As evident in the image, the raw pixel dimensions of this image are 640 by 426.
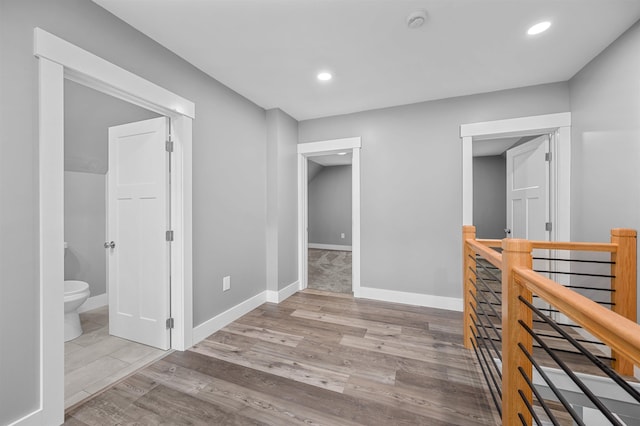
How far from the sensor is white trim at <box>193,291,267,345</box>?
2.32 meters

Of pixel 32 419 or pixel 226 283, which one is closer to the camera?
pixel 32 419

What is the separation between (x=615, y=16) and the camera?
1.72 metres

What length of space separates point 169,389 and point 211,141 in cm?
199

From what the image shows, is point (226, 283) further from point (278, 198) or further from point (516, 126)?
point (516, 126)

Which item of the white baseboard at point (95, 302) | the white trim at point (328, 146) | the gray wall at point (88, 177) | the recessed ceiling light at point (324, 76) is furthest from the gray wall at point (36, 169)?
the white baseboard at point (95, 302)

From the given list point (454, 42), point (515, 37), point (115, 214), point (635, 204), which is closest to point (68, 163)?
point (115, 214)

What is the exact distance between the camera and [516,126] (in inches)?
106

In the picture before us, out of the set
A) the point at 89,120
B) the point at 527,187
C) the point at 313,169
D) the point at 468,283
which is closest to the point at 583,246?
the point at 468,283

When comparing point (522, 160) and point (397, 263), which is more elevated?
point (522, 160)

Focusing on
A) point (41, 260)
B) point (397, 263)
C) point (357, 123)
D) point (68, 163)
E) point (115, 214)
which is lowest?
point (397, 263)

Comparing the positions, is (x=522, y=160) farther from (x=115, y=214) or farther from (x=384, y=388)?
(x=115, y=214)

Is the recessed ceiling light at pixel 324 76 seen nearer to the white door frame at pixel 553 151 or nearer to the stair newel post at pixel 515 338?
the white door frame at pixel 553 151

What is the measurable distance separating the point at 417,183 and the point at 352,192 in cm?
87

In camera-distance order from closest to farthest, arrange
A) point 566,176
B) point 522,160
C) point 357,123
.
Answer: point 566,176
point 522,160
point 357,123
